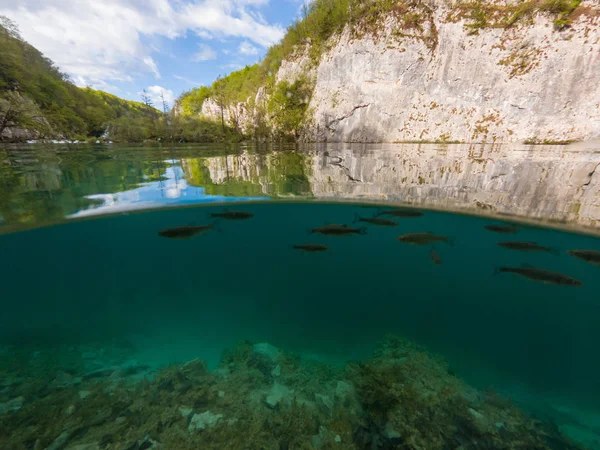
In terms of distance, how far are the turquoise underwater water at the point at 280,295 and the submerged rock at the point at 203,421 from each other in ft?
5.66

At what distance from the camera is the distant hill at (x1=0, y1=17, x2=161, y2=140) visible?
30859 millimetres

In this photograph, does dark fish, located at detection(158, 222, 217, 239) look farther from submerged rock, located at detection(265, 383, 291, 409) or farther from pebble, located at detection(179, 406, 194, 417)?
submerged rock, located at detection(265, 383, 291, 409)

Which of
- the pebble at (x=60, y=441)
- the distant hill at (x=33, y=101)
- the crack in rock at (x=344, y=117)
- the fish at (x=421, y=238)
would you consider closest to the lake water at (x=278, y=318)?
the pebble at (x=60, y=441)

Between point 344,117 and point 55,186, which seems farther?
point 344,117

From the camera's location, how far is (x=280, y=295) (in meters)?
9.91

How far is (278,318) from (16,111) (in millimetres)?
41610

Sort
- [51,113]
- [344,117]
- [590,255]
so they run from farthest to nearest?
[344,117]
[51,113]
[590,255]

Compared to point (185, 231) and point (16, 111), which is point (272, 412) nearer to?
point (185, 231)

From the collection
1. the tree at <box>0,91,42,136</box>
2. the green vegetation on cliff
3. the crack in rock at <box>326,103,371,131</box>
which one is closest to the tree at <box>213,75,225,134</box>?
the green vegetation on cliff

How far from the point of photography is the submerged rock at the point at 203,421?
3401 mm

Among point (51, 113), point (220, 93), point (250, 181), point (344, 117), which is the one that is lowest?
point (250, 181)

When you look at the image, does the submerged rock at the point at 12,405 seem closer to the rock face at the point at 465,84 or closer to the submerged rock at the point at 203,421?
the submerged rock at the point at 203,421

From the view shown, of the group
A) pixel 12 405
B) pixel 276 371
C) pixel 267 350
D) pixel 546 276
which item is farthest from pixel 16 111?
pixel 546 276

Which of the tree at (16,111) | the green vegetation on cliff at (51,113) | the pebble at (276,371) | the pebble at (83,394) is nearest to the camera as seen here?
the pebble at (83,394)
